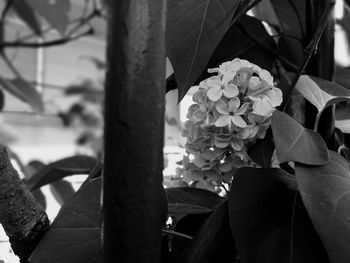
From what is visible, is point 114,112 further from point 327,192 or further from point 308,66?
point 308,66

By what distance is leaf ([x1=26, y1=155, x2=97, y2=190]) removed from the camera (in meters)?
0.53

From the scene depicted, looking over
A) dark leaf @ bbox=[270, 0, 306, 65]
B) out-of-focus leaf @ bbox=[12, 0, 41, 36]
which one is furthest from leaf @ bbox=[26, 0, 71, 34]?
dark leaf @ bbox=[270, 0, 306, 65]

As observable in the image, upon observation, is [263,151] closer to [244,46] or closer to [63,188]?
[244,46]

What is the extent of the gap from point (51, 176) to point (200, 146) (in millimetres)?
258

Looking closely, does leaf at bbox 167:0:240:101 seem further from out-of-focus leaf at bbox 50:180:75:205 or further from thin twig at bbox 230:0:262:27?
out-of-focus leaf at bbox 50:180:75:205

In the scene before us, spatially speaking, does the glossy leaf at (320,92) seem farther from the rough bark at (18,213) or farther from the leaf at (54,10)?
the leaf at (54,10)

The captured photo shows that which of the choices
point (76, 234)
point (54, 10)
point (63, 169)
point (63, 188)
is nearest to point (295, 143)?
point (76, 234)

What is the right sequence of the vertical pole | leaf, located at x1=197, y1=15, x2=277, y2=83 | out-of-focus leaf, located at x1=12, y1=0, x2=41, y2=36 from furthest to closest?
out-of-focus leaf, located at x1=12, y1=0, x2=41, y2=36 → leaf, located at x1=197, y1=15, x2=277, y2=83 → the vertical pole

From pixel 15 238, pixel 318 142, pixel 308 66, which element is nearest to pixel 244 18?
pixel 308 66

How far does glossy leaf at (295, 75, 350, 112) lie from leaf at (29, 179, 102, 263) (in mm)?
162

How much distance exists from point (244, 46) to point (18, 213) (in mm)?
259

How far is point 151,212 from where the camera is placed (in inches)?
7.9

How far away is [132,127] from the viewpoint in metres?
0.19

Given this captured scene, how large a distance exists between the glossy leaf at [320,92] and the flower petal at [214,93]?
0.06m
